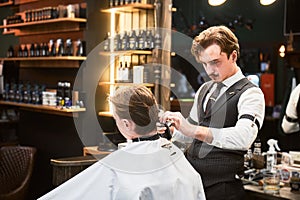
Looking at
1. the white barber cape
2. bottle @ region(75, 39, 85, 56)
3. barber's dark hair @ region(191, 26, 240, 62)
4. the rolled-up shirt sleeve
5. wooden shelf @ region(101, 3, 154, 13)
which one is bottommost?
the white barber cape

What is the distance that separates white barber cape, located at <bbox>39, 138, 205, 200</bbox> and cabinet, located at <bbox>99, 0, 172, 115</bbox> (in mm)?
1981

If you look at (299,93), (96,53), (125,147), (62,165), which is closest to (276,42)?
(299,93)

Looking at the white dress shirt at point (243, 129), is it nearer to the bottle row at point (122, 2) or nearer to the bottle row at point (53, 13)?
the bottle row at point (122, 2)

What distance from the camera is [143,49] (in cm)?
429

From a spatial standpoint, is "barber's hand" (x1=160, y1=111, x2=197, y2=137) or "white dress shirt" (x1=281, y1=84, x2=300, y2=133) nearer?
"barber's hand" (x1=160, y1=111, x2=197, y2=137)

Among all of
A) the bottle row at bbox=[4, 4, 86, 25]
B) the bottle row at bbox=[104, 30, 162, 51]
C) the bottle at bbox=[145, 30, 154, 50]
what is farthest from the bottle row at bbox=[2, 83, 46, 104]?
the bottle at bbox=[145, 30, 154, 50]

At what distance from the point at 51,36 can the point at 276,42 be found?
3.18 meters

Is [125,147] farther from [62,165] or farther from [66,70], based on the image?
[66,70]

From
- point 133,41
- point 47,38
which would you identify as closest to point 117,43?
point 133,41

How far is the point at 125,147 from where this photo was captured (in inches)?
79.9

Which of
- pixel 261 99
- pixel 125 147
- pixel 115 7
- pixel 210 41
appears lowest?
pixel 125 147

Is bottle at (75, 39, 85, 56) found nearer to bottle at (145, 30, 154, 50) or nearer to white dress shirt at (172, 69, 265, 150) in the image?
bottle at (145, 30, 154, 50)

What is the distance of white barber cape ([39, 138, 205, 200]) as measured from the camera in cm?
190

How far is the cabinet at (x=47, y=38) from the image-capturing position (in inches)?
182
